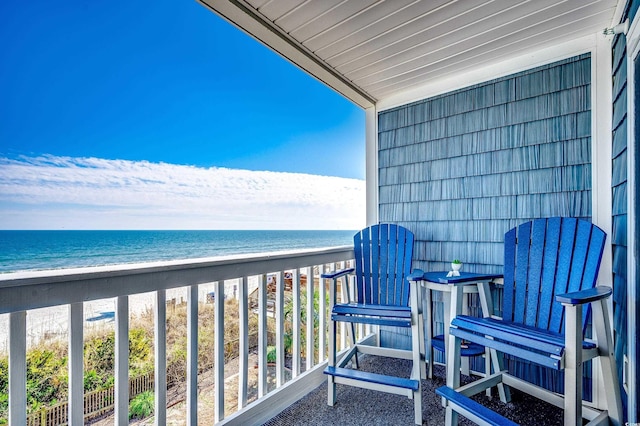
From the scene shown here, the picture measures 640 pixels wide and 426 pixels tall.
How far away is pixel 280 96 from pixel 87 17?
9.99 m

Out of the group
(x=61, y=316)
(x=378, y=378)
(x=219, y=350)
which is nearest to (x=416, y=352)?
(x=378, y=378)

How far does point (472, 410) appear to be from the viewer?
165cm

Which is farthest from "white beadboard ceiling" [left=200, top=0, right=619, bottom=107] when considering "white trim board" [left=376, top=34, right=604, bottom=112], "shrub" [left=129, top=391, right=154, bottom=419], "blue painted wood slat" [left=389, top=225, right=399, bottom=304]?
"shrub" [left=129, top=391, right=154, bottom=419]

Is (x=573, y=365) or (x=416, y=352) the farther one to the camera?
(x=416, y=352)

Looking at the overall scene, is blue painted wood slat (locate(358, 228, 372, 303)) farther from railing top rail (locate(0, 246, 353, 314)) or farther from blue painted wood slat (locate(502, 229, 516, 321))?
blue painted wood slat (locate(502, 229, 516, 321))

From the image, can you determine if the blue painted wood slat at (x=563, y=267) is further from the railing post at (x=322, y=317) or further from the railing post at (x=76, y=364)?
the railing post at (x=76, y=364)

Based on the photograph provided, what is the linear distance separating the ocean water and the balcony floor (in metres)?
12.4

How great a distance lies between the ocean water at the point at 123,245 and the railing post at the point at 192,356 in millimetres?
12803

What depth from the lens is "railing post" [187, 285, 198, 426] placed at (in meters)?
1.73

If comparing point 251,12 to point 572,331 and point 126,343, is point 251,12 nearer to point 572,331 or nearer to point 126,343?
point 126,343

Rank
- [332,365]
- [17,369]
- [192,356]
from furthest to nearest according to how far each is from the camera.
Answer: [332,365] < [192,356] < [17,369]

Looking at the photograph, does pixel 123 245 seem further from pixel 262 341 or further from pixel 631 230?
pixel 631 230

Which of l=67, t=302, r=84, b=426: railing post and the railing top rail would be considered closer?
the railing top rail

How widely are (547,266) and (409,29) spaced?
175 centimetres
